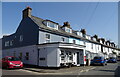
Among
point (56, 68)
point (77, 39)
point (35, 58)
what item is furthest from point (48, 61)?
point (77, 39)

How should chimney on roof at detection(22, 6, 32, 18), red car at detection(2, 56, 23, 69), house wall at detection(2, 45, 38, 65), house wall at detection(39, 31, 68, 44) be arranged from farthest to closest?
chimney on roof at detection(22, 6, 32, 18) → house wall at detection(39, 31, 68, 44) → house wall at detection(2, 45, 38, 65) → red car at detection(2, 56, 23, 69)

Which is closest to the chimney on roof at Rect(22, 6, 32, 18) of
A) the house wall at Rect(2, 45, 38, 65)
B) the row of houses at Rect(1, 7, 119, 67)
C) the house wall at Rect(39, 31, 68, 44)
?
the row of houses at Rect(1, 7, 119, 67)

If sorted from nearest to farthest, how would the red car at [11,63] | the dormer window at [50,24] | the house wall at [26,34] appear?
the red car at [11,63] < the house wall at [26,34] < the dormer window at [50,24]

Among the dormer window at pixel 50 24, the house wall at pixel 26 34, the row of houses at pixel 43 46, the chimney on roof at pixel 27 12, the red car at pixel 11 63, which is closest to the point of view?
the red car at pixel 11 63

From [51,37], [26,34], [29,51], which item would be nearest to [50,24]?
[51,37]

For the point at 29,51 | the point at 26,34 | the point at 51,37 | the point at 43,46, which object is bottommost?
the point at 29,51

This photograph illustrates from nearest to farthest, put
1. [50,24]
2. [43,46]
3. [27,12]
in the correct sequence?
[43,46] → [27,12] → [50,24]

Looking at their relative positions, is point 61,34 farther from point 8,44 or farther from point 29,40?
point 8,44

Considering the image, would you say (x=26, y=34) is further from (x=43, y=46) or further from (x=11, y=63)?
(x=11, y=63)

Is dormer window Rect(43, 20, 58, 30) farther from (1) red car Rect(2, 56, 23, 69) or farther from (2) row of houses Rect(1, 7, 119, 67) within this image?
(1) red car Rect(2, 56, 23, 69)

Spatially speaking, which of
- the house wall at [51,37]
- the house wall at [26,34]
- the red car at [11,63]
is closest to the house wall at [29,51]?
the house wall at [26,34]

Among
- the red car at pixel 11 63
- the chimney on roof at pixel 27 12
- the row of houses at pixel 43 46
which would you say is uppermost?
the chimney on roof at pixel 27 12

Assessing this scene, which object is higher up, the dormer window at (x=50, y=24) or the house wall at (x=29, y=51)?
the dormer window at (x=50, y=24)

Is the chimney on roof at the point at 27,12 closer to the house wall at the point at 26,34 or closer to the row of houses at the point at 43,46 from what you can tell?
the row of houses at the point at 43,46
